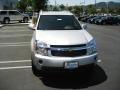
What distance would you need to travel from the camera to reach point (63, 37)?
7.33 m

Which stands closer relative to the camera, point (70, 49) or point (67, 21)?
point (70, 49)

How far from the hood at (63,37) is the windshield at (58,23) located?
0.42 metres

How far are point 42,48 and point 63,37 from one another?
661 millimetres

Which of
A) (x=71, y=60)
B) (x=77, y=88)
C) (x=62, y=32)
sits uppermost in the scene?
(x=62, y=32)

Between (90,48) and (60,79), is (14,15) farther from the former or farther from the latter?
(90,48)

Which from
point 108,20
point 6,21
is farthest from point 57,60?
point 108,20

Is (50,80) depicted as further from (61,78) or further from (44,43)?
(44,43)

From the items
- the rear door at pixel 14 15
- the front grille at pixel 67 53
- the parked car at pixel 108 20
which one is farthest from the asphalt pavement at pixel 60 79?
the parked car at pixel 108 20

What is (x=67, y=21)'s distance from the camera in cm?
885

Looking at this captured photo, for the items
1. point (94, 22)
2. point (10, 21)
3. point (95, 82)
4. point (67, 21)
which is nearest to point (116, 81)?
point (95, 82)

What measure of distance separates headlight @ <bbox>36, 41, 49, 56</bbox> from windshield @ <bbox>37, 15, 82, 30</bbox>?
135cm

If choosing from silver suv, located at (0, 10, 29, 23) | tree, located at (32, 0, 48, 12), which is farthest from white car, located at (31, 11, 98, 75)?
tree, located at (32, 0, 48, 12)

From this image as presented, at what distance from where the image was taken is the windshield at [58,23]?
8.52 metres

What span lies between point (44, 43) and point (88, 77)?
5.27 ft
